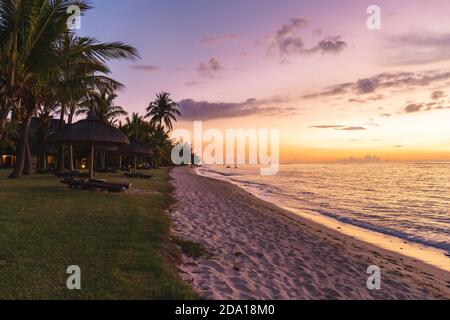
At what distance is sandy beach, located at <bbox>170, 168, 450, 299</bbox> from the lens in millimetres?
5324

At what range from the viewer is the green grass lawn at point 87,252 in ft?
14.2

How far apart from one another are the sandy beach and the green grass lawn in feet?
2.02

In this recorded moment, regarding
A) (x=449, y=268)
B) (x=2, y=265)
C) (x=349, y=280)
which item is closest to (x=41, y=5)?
(x=2, y=265)

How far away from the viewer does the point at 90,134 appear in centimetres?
1431

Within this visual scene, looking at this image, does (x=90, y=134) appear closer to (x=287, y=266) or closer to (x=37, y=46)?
(x=37, y=46)

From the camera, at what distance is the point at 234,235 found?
885cm

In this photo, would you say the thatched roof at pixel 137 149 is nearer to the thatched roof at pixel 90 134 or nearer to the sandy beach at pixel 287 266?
the thatched roof at pixel 90 134

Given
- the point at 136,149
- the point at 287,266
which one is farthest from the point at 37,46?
the point at 136,149

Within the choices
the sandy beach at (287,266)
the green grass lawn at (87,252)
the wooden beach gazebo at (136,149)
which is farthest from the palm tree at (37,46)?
the wooden beach gazebo at (136,149)

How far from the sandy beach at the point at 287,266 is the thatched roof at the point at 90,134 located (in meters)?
5.38

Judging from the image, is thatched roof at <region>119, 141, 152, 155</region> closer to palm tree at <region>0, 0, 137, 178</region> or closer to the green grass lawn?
palm tree at <region>0, 0, 137, 178</region>

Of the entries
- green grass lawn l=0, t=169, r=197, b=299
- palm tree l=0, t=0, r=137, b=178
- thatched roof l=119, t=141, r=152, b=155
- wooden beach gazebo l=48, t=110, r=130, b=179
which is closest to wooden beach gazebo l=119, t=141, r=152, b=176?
thatched roof l=119, t=141, r=152, b=155
